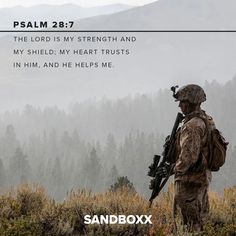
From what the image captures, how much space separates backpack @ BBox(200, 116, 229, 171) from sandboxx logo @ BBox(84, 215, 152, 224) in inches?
98.5

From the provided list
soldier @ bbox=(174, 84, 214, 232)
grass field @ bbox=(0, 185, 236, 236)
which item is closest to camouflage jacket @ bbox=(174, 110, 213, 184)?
soldier @ bbox=(174, 84, 214, 232)

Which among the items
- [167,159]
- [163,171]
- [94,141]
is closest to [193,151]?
[167,159]

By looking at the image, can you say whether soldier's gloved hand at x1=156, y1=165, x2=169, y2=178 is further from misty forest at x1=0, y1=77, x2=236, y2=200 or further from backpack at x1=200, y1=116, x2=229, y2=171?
misty forest at x1=0, y1=77, x2=236, y2=200

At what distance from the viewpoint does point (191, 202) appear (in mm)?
7676

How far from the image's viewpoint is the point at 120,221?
1004 cm

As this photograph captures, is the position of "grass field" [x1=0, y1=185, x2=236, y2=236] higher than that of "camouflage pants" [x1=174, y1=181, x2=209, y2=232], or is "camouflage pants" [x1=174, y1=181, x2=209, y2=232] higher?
"grass field" [x1=0, y1=185, x2=236, y2=236]

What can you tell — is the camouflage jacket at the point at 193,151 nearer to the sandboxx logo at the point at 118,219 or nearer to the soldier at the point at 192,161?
the soldier at the point at 192,161

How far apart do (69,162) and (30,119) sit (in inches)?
1855

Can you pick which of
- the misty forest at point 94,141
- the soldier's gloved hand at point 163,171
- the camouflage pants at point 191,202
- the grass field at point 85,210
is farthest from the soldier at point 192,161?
the misty forest at point 94,141

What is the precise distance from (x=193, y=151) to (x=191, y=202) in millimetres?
683

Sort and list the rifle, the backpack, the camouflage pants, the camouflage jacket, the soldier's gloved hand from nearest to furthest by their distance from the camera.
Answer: the camouflage jacket
the backpack
the camouflage pants
the rifle
the soldier's gloved hand

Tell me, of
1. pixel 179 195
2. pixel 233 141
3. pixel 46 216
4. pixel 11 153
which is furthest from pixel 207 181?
Result: pixel 233 141

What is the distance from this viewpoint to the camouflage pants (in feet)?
25.1

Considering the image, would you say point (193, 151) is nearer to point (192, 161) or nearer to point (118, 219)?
point (192, 161)
